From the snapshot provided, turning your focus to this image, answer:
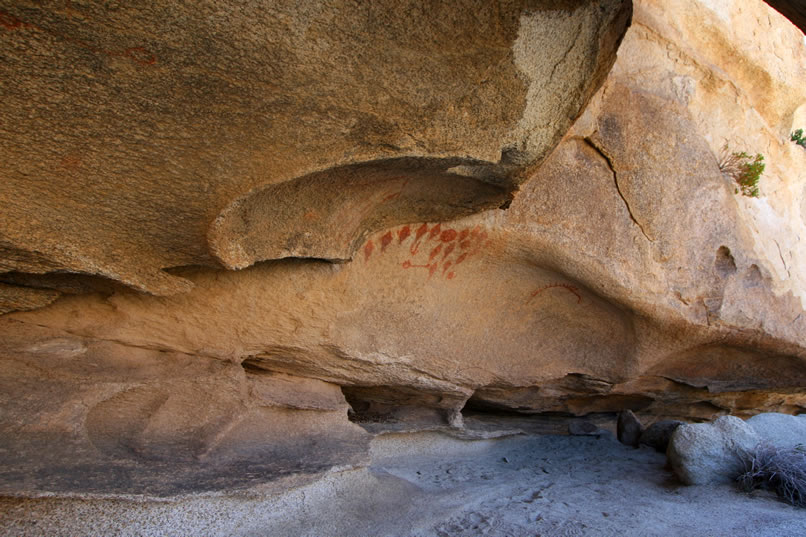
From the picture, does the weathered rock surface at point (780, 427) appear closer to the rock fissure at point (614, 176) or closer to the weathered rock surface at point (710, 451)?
the weathered rock surface at point (710, 451)

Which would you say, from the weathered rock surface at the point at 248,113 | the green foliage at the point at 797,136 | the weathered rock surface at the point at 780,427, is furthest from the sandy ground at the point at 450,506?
the green foliage at the point at 797,136

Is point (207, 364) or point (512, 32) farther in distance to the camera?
point (207, 364)

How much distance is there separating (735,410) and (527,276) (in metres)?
2.68

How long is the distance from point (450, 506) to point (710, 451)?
1.66 meters

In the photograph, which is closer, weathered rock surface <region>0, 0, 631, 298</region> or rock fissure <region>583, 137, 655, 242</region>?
weathered rock surface <region>0, 0, 631, 298</region>

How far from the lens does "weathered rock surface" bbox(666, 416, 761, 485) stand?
2973 mm

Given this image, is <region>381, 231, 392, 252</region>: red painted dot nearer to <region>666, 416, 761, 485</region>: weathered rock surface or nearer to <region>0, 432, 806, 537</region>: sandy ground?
<region>0, 432, 806, 537</region>: sandy ground

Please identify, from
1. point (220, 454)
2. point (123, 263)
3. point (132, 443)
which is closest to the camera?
point (123, 263)

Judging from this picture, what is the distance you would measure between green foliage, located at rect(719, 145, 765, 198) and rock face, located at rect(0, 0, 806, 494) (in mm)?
127

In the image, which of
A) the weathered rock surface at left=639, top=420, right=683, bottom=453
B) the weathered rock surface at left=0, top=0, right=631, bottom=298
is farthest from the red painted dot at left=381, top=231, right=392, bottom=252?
the weathered rock surface at left=639, top=420, right=683, bottom=453

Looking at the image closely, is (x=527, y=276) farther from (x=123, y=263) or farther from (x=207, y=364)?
(x=123, y=263)

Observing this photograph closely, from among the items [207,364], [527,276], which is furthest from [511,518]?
[207,364]

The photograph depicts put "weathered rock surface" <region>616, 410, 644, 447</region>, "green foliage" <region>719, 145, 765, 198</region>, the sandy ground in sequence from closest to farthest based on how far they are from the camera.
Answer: the sandy ground, "green foliage" <region>719, 145, 765, 198</region>, "weathered rock surface" <region>616, 410, 644, 447</region>

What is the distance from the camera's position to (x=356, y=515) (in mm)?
2334
